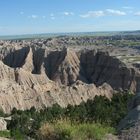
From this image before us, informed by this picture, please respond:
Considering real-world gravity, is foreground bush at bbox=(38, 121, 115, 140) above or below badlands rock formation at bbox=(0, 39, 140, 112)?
above

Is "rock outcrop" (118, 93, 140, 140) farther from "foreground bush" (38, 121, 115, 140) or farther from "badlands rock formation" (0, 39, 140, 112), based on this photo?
"badlands rock formation" (0, 39, 140, 112)

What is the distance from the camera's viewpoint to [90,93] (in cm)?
7044

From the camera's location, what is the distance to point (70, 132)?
34.9 feet

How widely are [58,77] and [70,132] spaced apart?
83.5 metres

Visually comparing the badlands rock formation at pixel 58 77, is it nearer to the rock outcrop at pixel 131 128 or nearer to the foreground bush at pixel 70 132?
the rock outcrop at pixel 131 128

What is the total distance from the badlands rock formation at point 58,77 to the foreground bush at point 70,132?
4298 centimetres

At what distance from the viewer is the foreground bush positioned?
10.6 meters

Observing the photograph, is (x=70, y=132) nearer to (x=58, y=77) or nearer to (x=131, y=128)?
(x=131, y=128)

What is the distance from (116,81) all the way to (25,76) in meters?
18.8

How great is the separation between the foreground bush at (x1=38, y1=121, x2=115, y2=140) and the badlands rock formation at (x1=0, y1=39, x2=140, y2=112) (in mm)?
42981

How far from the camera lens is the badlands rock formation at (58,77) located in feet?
207

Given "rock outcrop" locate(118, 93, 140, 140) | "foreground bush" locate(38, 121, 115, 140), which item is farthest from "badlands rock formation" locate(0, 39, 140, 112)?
→ "foreground bush" locate(38, 121, 115, 140)

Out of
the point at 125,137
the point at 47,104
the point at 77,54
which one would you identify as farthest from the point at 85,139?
the point at 77,54

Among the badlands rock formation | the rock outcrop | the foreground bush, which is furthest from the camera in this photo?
the badlands rock formation
